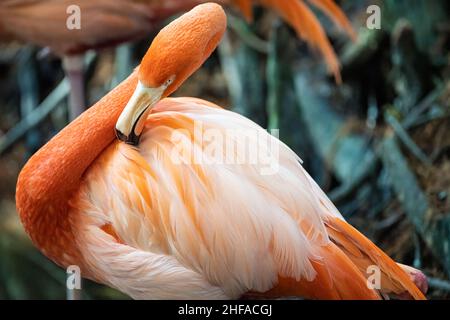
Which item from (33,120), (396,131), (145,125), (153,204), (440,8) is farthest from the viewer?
(33,120)

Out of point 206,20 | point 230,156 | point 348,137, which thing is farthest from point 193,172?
point 348,137

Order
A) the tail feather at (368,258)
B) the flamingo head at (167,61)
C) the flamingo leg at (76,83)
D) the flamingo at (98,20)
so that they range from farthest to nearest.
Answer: the flamingo leg at (76,83), the flamingo at (98,20), the tail feather at (368,258), the flamingo head at (167,61)

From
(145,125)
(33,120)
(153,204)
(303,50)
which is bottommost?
(153,204)

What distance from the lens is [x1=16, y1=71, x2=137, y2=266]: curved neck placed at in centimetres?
191

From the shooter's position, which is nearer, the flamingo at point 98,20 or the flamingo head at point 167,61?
the flamingo head at point 167,61

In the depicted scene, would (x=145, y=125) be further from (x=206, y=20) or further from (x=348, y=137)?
(x=348, y=137)

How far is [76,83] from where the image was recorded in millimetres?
2943

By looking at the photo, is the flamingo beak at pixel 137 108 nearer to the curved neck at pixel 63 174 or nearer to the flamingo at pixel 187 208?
the flamingo at pixel 187 208

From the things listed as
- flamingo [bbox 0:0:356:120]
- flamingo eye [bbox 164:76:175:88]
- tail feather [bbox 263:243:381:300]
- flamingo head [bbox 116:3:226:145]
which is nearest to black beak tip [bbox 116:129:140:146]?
flamingo head [bbox 116:3:226:145]

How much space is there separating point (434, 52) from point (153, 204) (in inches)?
70.9

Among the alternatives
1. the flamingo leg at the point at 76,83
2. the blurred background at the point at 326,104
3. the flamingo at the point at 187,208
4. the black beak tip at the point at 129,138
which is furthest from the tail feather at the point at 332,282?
the flamingo leg at the point at 76,83

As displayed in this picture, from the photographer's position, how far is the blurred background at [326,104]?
2.71 metres

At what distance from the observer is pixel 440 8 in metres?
3.20

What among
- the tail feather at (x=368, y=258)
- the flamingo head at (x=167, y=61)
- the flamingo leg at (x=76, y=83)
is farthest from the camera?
the flamingo leg at (x=76, y=83)
